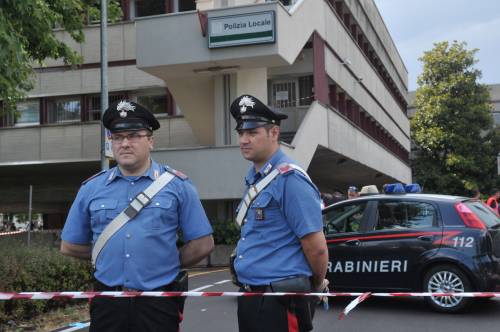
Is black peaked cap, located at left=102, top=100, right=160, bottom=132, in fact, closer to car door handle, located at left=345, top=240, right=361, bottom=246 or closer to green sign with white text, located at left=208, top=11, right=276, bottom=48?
car door handle, located at left=345, top=240, right=361, bottom=246

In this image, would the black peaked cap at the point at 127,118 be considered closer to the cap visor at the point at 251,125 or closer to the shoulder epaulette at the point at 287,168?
the cap visor at the point at 251,125

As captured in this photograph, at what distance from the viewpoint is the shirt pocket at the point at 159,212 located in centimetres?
343

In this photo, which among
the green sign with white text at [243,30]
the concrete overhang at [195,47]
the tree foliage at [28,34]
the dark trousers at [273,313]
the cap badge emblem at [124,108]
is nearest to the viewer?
the dark trousers at [273,313]

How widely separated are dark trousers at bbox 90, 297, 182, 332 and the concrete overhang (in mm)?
13455

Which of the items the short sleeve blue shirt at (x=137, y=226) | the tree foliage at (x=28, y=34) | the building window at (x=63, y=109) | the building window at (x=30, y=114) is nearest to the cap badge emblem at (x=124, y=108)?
the short sleeve blue shirt at (x=137, y=226)

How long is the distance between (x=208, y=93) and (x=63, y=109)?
7425mm

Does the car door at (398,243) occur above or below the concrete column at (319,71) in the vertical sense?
below

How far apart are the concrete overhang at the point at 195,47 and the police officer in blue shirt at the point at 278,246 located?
13.1 m

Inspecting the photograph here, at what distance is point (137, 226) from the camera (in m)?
3.41

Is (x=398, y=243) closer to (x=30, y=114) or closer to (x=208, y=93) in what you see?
(x=208, y=93)

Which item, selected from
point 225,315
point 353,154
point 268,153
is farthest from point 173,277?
point 353,154

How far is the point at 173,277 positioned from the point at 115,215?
48cm

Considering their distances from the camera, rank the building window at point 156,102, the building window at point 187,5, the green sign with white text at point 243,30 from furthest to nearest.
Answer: the building window at point 156,102 → the building window at point 187,5 → the green sign with white text at point 243,30

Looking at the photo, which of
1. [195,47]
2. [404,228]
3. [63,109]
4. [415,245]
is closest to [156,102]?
[63,109]
